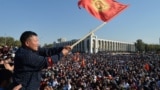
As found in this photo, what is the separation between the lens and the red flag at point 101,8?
A: 21.0 feet

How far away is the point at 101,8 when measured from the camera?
664 centimetres

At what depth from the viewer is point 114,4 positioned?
6.73 meters

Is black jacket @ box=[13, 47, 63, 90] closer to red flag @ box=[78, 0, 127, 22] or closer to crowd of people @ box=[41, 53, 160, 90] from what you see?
red flag @ box=[78, 0, 127, 22]

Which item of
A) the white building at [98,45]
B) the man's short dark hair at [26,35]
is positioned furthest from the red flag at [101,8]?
the white building at [98,45]

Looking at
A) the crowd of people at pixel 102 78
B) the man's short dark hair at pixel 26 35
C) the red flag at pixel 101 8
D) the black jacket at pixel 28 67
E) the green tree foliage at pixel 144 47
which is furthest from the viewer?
the green tree foliage at pixel 144 47

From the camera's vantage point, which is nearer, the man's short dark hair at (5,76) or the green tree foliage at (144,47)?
the man's short dark hair at (5,76)

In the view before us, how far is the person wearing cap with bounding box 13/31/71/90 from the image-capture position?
13.3 ft

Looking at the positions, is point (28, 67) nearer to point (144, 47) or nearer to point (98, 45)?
point (98, 45)

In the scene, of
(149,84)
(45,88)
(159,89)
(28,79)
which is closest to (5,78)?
(28,79)

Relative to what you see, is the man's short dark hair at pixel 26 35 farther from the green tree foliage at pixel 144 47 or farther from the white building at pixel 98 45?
the green tree foliage at pixel 144 47

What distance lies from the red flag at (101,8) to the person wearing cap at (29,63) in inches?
92.3

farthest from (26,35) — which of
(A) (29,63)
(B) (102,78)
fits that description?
(B) (102,78)

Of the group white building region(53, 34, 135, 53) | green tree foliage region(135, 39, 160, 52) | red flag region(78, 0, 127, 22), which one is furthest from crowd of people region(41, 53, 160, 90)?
green tree foliage region(135, 39, 160, 52)

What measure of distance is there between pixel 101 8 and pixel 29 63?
2878 mm
